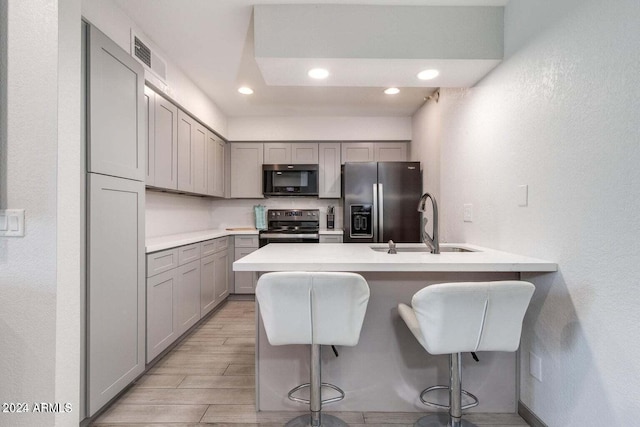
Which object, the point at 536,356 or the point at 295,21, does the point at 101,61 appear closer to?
the point at 295,21

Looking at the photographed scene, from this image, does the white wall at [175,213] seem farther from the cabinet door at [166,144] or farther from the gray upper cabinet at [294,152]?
the gray upper cabinet at [294,152]

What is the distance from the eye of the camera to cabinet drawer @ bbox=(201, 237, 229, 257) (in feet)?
10.4

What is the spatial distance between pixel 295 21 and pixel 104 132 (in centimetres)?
130

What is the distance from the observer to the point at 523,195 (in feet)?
5.66

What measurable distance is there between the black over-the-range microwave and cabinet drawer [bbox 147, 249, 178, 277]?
1838 millimetres

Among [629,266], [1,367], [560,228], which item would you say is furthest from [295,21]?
[1,367]

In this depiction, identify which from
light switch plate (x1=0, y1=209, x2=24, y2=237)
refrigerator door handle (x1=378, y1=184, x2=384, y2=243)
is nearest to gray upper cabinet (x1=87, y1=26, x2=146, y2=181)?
light switch plate (x1=0, y1=209, x2=24, y2=237)

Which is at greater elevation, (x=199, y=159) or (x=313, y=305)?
(x=199, y=159)

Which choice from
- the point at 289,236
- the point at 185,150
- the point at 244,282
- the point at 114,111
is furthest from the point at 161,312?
the point at 289,236

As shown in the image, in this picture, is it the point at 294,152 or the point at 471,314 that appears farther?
the point at 294,152

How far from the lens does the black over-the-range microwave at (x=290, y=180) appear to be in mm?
4164

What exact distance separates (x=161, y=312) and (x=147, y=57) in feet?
6.26

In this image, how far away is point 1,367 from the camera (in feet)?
4.35

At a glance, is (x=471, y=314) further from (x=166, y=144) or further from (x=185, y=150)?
(x=185, y=150)
